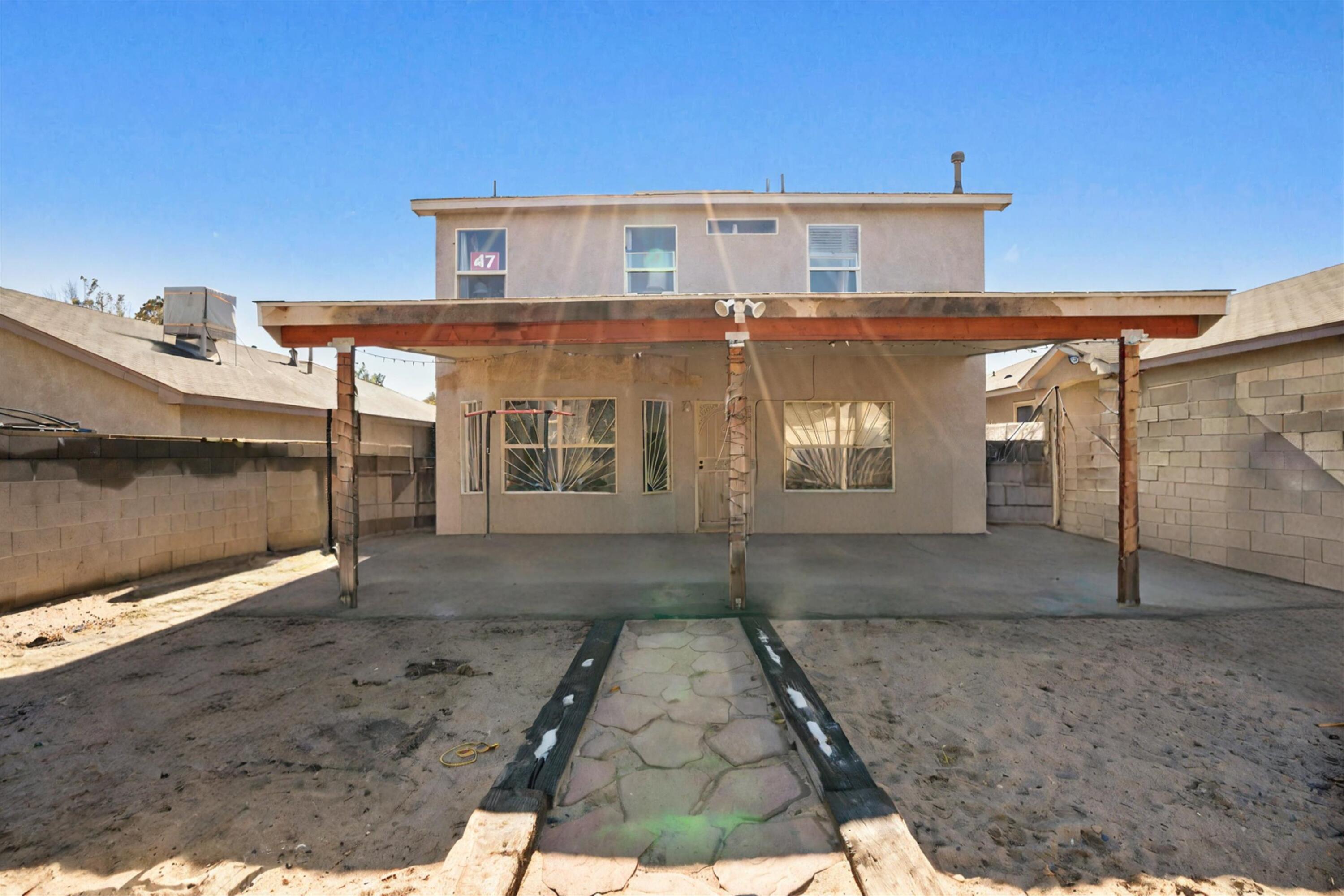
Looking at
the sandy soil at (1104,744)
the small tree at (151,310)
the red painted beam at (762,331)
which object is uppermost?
the small tree at (151,310)

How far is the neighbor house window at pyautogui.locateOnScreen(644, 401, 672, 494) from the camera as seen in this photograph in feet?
30.6

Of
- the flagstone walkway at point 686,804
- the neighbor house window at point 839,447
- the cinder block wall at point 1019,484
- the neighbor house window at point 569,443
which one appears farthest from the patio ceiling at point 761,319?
the cinder block wall at point 1019,484

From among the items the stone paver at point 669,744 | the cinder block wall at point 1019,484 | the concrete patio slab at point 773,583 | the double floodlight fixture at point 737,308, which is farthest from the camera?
the cinder block wall at point 1019,484

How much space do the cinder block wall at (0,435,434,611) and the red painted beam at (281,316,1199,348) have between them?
257 centimetres

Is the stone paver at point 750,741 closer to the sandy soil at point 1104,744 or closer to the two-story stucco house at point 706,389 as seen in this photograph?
the sandy soil at point 1104,744

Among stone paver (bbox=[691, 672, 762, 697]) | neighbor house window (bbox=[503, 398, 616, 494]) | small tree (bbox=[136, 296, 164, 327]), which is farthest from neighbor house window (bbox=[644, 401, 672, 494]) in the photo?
small tree (bbox=[136, 296, 164, 327])

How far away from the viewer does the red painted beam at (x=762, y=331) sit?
5.31 meters

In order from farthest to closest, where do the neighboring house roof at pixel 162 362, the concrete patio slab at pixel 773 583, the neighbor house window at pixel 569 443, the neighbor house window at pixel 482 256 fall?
the neighbor house window at pixel 482 256 < the neighbor house window at pixel 569 443 < the neighboring house roof at pixel 162 362 < the concrete patio slab at pixel 773 583

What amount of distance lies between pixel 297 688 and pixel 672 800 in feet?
9.50

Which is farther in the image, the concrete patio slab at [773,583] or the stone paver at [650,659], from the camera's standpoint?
the concrete patio slab at [773,583]

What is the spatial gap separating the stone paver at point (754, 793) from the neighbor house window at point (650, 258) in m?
8.41

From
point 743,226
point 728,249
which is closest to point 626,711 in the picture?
point 728,249

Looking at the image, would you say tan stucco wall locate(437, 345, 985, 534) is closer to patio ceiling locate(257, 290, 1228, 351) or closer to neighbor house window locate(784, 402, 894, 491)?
neighbor house window locate(784, 402, 894, 491)

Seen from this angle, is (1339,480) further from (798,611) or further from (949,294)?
(798,611)
